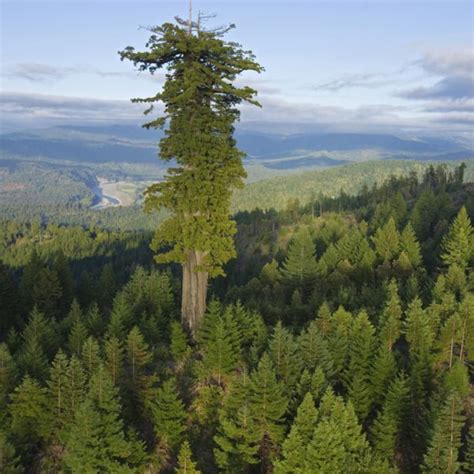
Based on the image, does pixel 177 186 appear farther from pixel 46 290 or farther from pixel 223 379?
pixel 46 290

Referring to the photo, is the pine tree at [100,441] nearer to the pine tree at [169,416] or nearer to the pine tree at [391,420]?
the pine tree at [169,416]

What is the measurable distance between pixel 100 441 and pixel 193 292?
33.4 ft

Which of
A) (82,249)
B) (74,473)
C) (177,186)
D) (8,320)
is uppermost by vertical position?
(177,186)

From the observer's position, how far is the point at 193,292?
25344 millimetres

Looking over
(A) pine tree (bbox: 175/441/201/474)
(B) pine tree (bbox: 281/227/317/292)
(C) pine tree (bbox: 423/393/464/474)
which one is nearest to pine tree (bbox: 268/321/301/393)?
→ (A) pine tree (bbox: 175/441/201/474)

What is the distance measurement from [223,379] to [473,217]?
228 feet

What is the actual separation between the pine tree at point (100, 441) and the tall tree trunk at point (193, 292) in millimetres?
8350

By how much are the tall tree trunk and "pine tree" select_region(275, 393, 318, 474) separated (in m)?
10.1

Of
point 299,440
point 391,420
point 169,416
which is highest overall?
point 299,440

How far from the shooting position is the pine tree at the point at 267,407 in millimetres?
17328

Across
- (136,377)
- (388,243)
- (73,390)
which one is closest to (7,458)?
(73,390)

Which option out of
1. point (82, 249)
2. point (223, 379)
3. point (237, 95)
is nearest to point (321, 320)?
point (223, 379)

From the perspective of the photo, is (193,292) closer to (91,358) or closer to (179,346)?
(179,346)

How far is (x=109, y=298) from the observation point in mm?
60031
